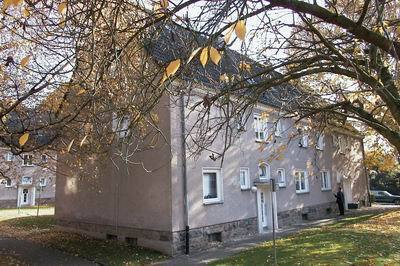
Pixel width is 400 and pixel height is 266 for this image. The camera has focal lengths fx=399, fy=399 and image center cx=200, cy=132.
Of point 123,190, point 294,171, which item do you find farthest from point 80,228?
point 294,171

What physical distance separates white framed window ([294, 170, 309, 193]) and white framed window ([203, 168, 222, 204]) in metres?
8.33

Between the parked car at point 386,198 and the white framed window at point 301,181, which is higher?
the white framed window at point 301,181

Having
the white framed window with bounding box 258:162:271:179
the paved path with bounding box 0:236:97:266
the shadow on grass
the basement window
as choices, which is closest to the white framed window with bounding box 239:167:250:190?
the white framed window with bounding box 258:162:271:179

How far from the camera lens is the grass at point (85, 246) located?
14.0 metres

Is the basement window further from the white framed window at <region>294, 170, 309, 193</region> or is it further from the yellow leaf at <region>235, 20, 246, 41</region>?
the yellow leaf at <region>235, 20, 246, 41</region>

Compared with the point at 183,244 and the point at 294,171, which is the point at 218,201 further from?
the point at 294,171

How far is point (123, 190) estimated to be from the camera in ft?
56.5

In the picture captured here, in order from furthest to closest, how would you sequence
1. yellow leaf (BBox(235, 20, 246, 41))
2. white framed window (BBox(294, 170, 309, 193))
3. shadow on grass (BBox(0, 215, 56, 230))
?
white framed window (BBox(294, 170, 309, 193)) → shadow on grass (BBox(0, 215, 56, 230)) → yellow leaf (BBox(235, 20, 246, 41))

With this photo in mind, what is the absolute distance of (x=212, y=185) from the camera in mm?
17047

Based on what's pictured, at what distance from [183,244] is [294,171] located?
435 inches

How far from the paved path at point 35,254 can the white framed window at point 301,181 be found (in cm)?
1411

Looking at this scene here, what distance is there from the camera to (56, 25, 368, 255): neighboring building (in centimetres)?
1504

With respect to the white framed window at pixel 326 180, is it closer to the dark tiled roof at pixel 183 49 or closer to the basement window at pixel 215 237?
the basement window at pixel 215 237

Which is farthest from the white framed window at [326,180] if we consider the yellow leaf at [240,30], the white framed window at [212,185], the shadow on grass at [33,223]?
the yellow leaf at [240,30]
